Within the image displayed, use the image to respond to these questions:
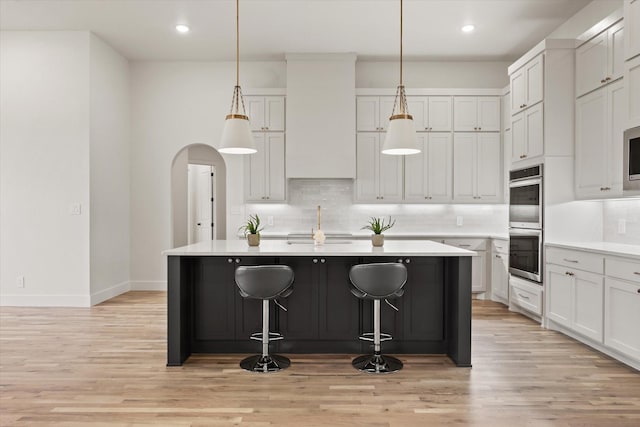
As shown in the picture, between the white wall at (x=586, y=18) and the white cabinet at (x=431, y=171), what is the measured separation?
1810 mm

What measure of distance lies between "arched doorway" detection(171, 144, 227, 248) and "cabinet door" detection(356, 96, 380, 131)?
314cm

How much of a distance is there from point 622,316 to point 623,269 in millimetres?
364

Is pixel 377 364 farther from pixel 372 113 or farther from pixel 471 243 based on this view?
pixel 372 113

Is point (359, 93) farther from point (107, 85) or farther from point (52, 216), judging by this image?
point (52, 216)

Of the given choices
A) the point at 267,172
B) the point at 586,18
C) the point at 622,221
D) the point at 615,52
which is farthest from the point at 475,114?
the point at 267,172

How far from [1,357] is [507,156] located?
239 inches

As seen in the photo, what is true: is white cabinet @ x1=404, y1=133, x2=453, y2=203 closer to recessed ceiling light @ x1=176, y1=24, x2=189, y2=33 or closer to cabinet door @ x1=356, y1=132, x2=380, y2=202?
cabinet door @ x1=356, y1=132, x2=380, y2=202

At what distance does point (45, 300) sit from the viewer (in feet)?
18.0

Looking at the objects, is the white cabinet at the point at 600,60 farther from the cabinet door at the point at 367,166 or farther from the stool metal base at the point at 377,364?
the stool metal base at the point at 377,364

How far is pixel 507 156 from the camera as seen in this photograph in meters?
6.06

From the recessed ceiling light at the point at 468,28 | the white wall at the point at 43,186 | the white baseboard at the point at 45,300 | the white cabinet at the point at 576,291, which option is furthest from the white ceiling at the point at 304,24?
the white baseboard at the point at 45,300

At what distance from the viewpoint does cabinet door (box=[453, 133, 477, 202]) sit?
6230 millimetres

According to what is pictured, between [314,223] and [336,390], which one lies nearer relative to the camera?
[336,390]

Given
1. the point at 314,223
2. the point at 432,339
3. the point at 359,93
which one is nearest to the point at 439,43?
the point at 359,93
